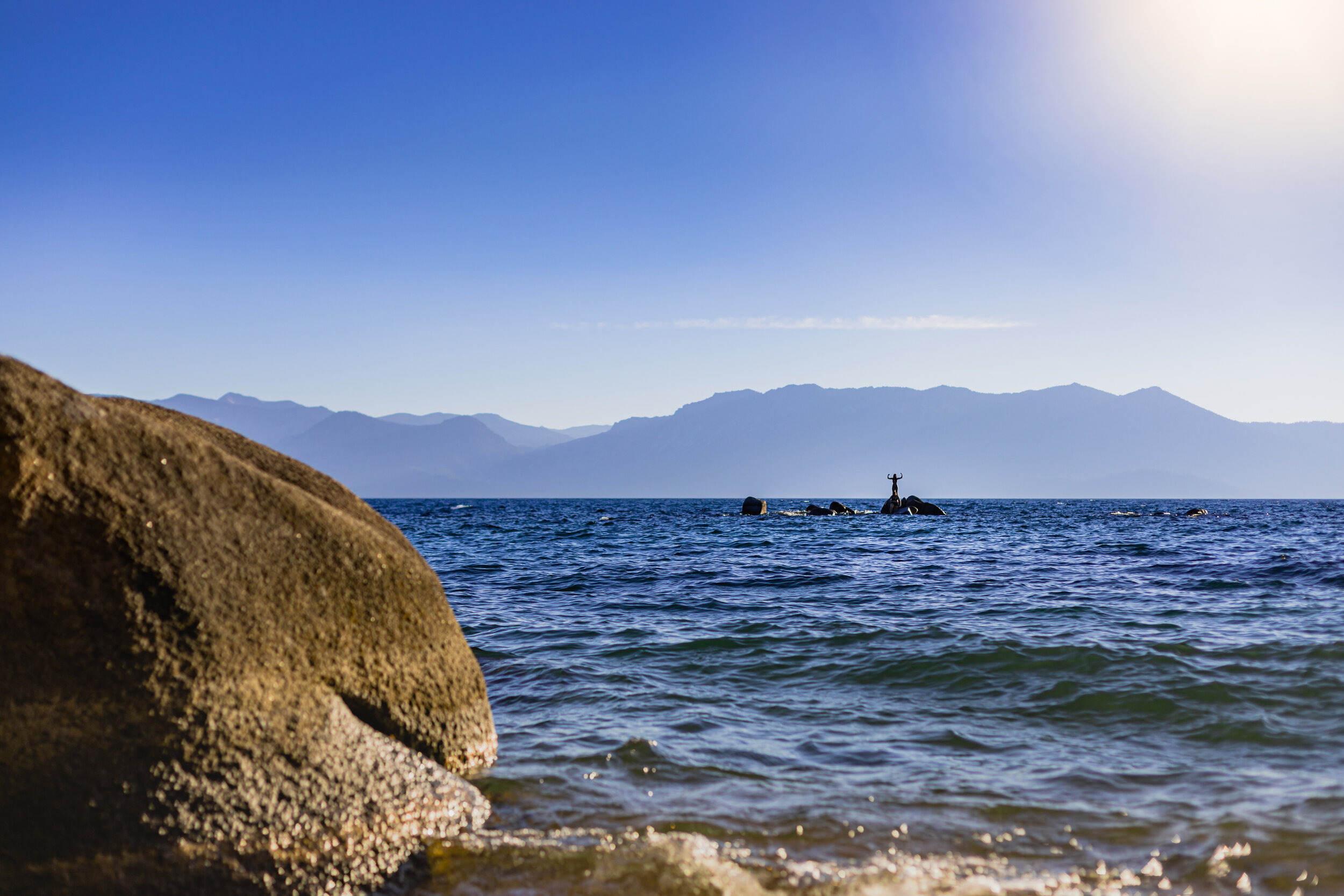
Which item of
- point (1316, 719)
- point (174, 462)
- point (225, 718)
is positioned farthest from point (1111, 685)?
point (174, 462)

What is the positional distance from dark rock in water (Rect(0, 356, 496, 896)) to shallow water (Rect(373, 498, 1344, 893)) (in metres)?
0.72

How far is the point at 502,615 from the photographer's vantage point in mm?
12055

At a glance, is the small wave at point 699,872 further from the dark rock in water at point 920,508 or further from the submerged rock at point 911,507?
the submerged rock at point 911,507

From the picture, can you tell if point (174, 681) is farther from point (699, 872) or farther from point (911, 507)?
point (911, 507)

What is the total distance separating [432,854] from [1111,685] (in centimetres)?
622

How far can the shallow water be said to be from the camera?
4059 millimetres

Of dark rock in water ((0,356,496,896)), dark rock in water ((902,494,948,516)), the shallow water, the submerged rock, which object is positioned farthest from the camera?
the submerged rock

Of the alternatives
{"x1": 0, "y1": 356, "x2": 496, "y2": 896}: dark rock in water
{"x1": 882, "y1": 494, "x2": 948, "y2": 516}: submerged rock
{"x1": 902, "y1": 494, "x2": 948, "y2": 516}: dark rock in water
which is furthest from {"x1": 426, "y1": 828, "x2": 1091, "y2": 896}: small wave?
{"x1": 882, "y1": 494, "x2": 948, "y2": 516}: submerged rock

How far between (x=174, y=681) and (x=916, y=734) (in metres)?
5.06

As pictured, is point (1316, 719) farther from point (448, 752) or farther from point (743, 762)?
point (448, 752)

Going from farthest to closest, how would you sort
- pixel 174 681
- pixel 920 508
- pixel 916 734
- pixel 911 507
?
1. pixel 911 507
2. pixel 920 508
3. pixel 916 734
4. pixel 174 681

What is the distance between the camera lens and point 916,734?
243 inches

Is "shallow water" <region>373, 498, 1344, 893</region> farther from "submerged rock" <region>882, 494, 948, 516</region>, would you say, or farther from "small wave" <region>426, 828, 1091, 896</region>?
"submerged rock" <region>882, 494, 948, 516</region>

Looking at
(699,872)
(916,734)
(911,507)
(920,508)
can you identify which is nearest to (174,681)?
(699,872)
